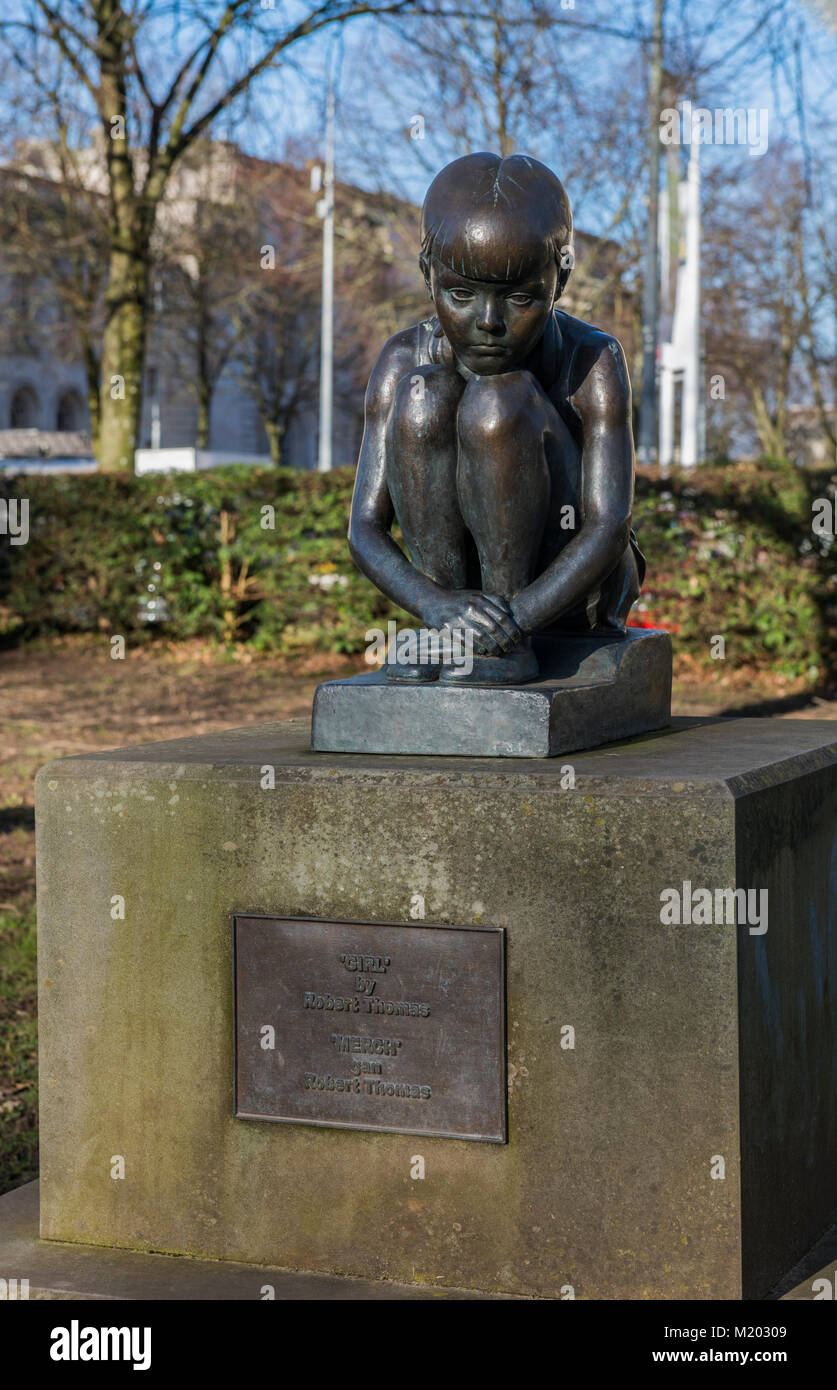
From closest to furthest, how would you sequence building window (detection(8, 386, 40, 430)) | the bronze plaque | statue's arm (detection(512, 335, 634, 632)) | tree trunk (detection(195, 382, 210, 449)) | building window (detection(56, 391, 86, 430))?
1. the bronze plaque
2. statue's arm (detection(512, 335, 634, 632))
3. tree trunk (detection(195, 382, 210, 449))
4. building window (detection(8, 386, 40, 430))
5. building window (detection(56, 391, 86, 430))

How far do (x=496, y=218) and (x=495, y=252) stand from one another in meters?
0.07

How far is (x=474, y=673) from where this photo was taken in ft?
10.5

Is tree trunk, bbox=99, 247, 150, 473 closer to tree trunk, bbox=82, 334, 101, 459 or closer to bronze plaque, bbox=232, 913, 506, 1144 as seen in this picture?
tree trunk, bbox=82, 334, 101, 459

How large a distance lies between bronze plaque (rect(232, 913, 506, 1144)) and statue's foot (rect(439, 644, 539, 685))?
57 cm

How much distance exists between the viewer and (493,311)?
3162 millimetres

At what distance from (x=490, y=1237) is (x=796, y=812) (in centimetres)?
107

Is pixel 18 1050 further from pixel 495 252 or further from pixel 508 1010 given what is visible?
pixel 495 252

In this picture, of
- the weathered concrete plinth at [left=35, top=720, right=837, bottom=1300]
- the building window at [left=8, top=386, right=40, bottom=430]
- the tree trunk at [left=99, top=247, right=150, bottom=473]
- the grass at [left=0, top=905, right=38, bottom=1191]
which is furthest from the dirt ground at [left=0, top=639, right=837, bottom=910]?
the building window at [left=8, top=386, right=40, bottom=430]

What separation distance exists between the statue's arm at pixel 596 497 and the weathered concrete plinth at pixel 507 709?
16cm

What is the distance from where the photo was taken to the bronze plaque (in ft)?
9.52

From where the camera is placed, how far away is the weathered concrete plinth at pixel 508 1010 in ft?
9.16

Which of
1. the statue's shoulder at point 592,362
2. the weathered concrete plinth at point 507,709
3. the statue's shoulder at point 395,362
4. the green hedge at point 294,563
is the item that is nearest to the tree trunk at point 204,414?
the green hedge at point 294,563

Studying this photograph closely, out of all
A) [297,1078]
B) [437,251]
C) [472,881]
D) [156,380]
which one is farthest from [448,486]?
[156,380]

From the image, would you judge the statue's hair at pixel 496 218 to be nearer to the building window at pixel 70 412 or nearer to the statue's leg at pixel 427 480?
the statue's leg at pixel 427 480
